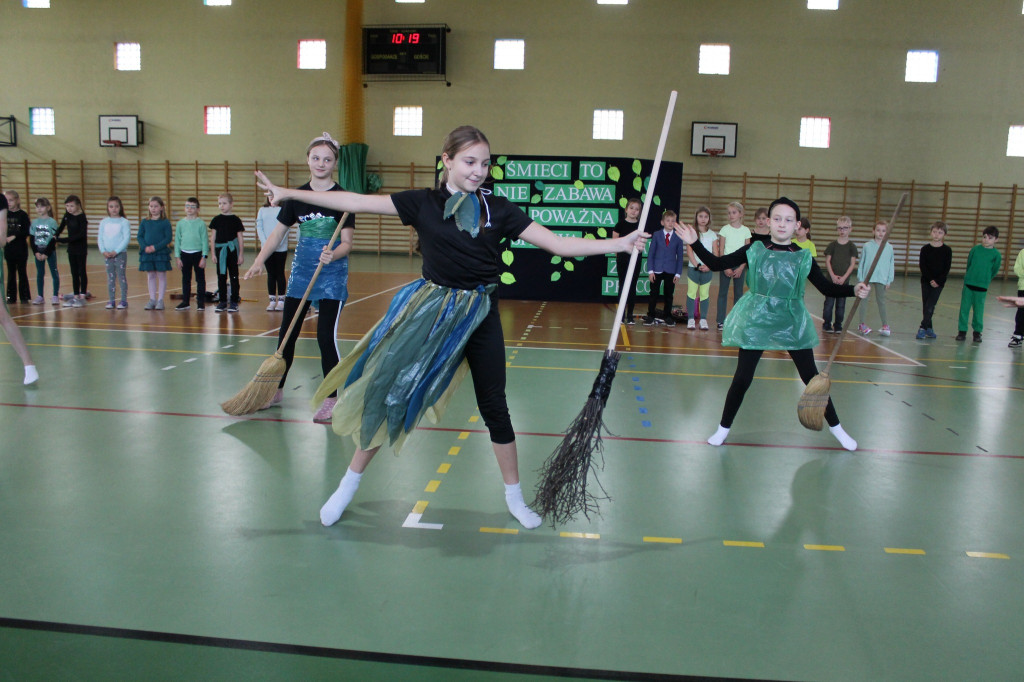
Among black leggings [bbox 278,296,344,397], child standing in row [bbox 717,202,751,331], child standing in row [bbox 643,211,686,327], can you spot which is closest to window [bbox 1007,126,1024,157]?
child standing in row [bbox 717,202,751,331]

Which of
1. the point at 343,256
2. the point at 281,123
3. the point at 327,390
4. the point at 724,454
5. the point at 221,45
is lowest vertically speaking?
the point at 724,454

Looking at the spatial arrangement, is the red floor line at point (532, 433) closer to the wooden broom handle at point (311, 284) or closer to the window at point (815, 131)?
the wooden broom handle at point (311, 284)

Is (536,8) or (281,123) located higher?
(536,8)

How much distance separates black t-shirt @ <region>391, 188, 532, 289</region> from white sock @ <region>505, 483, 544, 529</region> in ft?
3.06

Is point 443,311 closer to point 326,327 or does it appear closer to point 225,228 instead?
point 326,327

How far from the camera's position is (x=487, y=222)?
310cm

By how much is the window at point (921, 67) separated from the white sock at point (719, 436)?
1946 centimetres

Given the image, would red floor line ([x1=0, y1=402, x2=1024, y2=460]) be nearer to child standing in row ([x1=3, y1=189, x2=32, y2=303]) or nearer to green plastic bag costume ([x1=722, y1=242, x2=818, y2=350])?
green plastic bag costume ([x1=722, y1=242, x2=818, y2=350])

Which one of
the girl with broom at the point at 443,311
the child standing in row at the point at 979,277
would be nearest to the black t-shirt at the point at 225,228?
the girl with broom at the point at 443,311

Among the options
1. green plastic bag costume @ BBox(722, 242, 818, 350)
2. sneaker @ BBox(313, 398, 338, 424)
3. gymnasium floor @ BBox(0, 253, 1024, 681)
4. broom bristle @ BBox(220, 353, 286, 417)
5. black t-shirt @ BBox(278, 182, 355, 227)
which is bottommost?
gymnasium floor @ BBox(0, 253, 1024, 681)

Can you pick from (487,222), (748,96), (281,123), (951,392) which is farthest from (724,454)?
(281,123)

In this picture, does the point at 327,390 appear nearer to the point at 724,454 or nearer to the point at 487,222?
the point at 487,222

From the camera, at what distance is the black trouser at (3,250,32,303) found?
10.4 m

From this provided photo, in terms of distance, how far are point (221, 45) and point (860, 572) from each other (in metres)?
23.3
